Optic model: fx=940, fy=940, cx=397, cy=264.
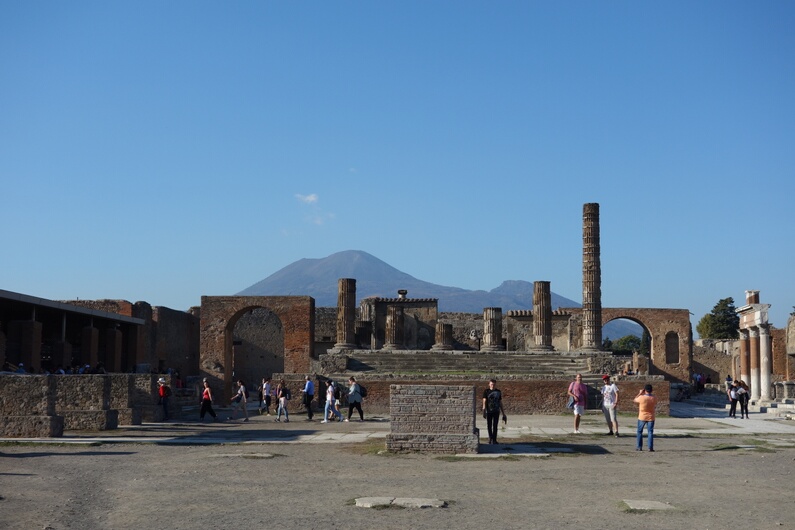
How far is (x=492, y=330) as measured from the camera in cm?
3934

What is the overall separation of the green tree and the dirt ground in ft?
216

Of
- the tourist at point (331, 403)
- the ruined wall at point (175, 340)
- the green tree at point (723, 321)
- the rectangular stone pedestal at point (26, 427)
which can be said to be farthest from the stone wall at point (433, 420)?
the green tree at point (723, 321)

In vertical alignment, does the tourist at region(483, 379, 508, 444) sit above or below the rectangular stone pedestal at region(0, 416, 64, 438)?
above

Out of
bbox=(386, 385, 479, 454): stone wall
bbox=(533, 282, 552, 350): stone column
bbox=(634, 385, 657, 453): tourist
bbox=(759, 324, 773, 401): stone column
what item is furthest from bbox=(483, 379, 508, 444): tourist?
bbox=(533, 282, 552, 350): stone column

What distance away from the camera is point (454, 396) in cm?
1556

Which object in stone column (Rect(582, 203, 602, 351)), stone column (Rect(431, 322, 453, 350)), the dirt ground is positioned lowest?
the dirt ground

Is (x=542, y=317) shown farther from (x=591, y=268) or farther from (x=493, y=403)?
(x=493, y=403)

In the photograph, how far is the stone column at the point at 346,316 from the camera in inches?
1481

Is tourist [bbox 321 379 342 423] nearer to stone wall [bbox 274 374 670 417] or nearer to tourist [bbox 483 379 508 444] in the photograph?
stone wall [bbox 274 374 670 417]

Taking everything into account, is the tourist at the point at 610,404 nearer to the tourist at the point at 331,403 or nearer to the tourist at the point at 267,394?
the tourist at the point at 331,403

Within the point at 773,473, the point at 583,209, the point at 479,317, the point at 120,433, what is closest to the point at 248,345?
the point at 479,317

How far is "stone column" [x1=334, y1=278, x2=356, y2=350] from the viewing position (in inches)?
→ 1481

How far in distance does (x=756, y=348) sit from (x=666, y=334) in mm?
14953

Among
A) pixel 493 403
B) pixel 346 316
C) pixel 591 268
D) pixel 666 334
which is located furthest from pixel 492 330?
pixel 493 403
